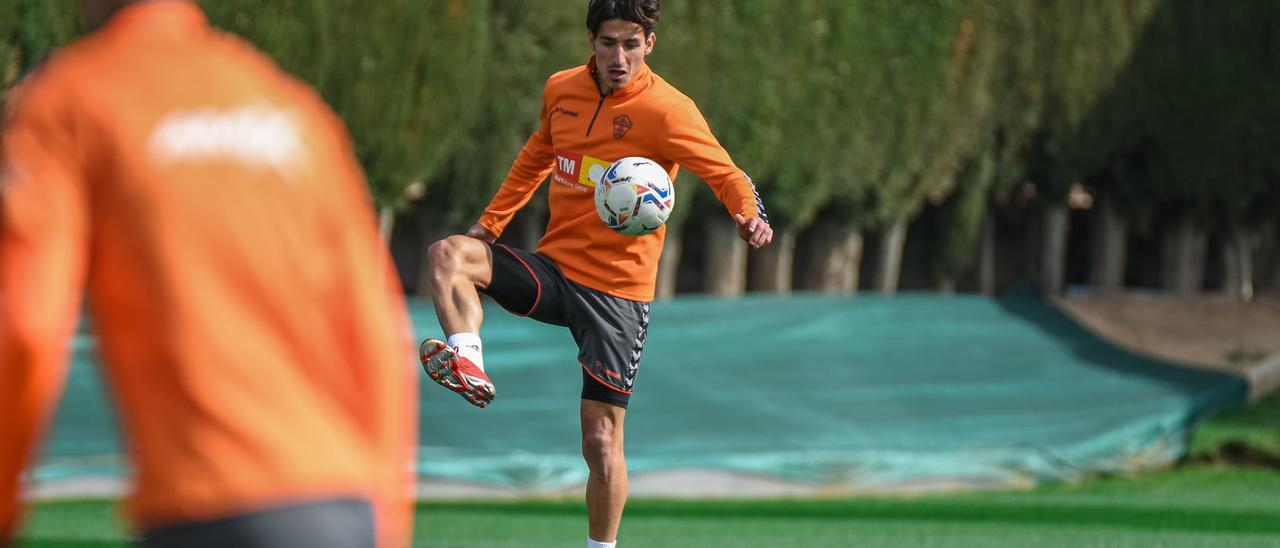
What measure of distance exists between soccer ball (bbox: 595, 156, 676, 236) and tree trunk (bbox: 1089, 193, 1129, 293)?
11.8 metres

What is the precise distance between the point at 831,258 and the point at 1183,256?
14.0 ft

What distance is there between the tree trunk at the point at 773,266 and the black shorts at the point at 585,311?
8575mm

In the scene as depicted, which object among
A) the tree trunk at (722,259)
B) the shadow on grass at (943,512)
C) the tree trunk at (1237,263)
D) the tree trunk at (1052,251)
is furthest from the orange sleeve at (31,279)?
the tree trunk at (1237,263)

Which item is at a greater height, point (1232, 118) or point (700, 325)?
point (1232, 118)

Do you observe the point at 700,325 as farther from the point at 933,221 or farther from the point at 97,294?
the point at 97,294

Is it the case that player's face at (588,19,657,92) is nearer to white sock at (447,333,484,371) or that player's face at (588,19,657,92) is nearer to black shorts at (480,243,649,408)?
black shorts at (480,243,649,408)

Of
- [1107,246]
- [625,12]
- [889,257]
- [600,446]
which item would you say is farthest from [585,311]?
[1107,246]

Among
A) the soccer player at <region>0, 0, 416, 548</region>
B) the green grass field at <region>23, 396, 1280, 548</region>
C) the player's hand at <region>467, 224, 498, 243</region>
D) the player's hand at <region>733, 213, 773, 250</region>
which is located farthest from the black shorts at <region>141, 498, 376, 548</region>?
the green grass field at <region>23, 396, 1280, 548</region>

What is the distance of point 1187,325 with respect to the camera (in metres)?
15.3

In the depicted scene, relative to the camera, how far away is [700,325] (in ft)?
41.7

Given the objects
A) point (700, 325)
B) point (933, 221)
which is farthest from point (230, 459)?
point (933, 221)

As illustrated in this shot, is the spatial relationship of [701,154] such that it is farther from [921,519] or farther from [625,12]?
[921,519]

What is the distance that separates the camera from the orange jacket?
571 centimetres

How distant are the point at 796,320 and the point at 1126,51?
193 inches
